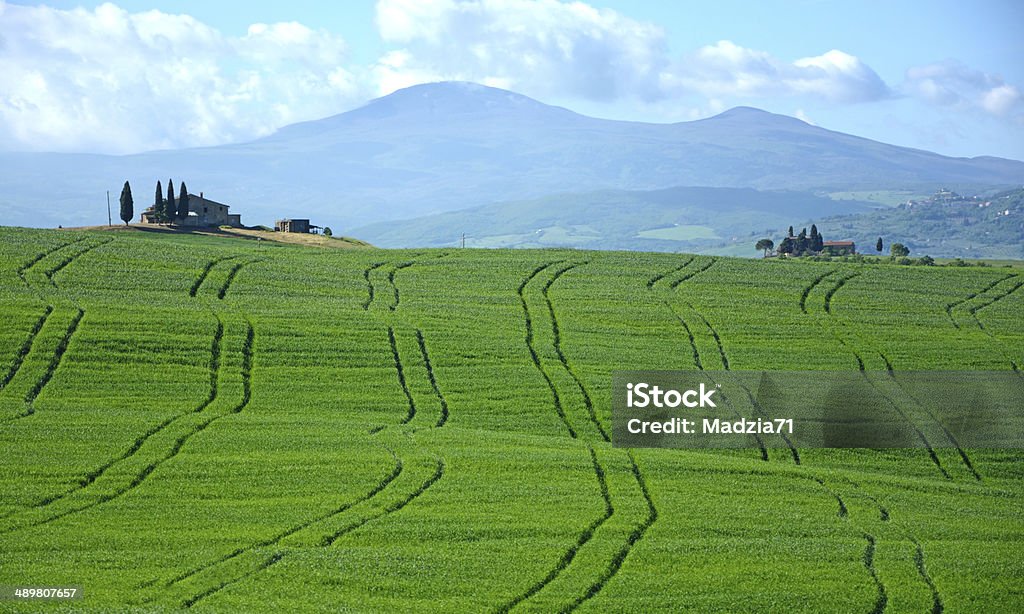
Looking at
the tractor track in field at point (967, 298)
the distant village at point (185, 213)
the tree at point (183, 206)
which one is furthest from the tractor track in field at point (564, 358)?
the tree at point (183, 206)

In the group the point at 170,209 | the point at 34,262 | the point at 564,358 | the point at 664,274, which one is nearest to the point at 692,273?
the point at 664,274

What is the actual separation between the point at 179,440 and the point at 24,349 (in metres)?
16.8

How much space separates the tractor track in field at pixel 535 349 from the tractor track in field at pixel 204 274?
75.4ft

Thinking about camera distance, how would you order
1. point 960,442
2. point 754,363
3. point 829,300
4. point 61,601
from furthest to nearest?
point 829,300, point 754,363, point 960,442, point 61,601

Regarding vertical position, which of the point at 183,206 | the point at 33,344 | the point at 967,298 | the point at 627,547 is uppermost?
the point at 183,206

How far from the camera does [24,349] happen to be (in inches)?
2409

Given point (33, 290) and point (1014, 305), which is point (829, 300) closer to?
point (1014, 305)

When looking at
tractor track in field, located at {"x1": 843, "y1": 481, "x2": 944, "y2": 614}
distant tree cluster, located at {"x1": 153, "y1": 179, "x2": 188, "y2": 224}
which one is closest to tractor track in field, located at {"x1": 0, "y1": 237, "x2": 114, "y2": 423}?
tractor track in field, located at {"x1": 843, "y1": 481, "x2": 944, "y2": 614}

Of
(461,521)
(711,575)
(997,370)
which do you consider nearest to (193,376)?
(461,521)

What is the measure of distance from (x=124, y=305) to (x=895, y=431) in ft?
152

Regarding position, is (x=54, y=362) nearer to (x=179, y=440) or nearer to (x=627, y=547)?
(x=179, y=440)

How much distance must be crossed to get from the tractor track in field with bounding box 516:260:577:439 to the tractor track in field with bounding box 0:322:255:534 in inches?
650

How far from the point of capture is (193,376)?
198ft

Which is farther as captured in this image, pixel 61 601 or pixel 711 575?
pixel 711 575
